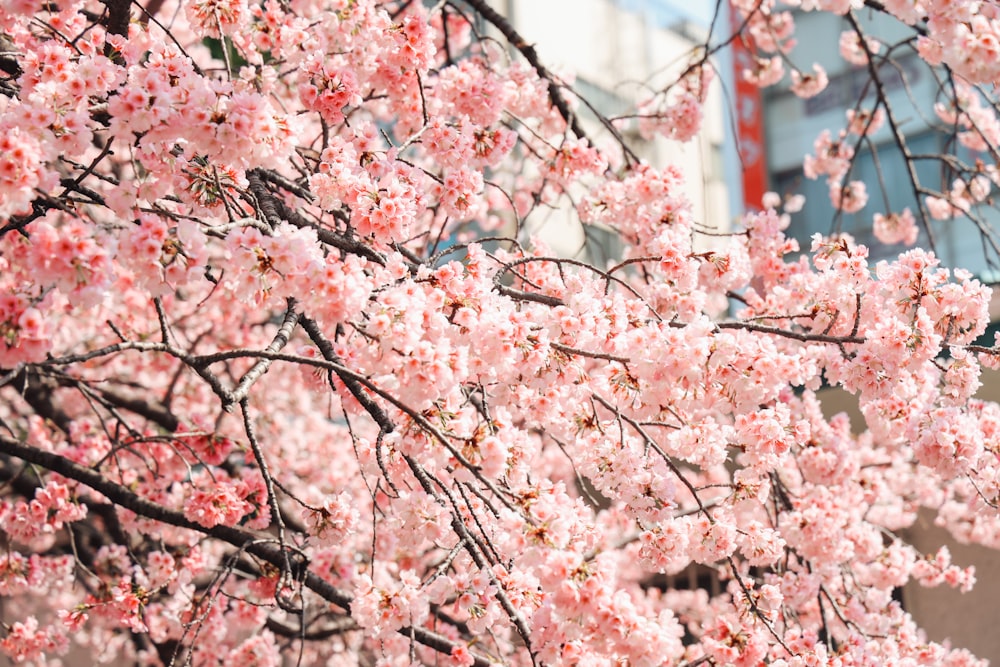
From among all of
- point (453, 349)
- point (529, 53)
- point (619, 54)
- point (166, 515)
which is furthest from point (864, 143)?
point (453, 349)

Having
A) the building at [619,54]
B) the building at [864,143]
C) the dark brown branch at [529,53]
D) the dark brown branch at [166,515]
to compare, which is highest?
the building at [619,54]

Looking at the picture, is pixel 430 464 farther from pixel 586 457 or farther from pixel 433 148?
pixel 433 148

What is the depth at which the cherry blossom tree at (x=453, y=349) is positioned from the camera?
74.5 inches

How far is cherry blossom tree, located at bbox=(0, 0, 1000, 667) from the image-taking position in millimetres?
1894

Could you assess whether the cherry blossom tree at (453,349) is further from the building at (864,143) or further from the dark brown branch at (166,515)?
the building at (864,143)

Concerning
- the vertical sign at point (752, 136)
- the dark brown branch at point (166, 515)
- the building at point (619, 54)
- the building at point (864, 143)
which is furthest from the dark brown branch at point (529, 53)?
the vertical sign at point (752, 136)

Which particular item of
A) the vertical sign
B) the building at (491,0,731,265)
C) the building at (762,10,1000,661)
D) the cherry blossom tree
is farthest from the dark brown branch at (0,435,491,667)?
the vertical sign

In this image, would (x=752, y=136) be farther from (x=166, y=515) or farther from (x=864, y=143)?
(x=166, y=515)

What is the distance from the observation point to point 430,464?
220cm

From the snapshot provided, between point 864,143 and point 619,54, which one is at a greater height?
point 619,54

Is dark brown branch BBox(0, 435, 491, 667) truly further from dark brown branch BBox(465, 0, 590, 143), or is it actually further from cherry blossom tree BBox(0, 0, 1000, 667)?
dark brown branch BBox(465, 0, 590, 143)

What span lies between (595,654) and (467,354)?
66 centimetres

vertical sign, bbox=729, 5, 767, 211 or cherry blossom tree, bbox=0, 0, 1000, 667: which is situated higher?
vertical sign, bbox=729, 5, 767, 211

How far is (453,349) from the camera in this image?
198 cm
